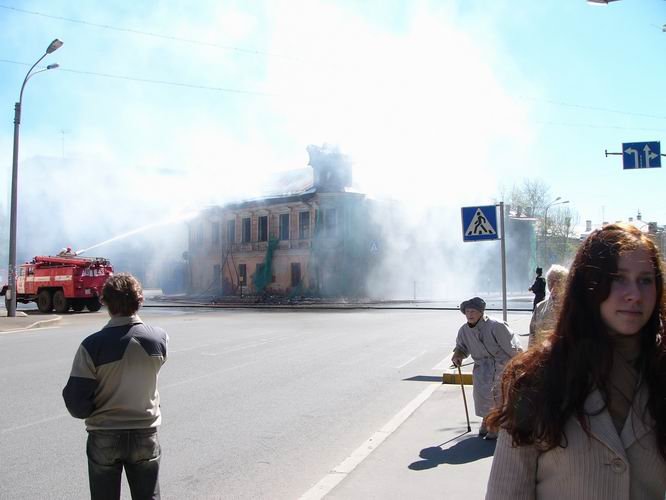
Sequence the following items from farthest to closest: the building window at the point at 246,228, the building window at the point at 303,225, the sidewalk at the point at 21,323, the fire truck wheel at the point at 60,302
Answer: the building window at the point at 246,228 < the building window at the point at 303,225 < the fire truck wheel at the point at 60,302 < the sidewalk at the point at 21,323

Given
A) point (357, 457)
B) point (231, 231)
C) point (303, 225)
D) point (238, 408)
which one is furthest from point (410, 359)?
point (231, 231)

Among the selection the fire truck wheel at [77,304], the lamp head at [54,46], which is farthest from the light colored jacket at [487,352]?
the fire truck wheel at [77,304]

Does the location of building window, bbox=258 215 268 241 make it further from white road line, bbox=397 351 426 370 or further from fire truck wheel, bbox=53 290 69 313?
white road line, bbox=397 351 426 370

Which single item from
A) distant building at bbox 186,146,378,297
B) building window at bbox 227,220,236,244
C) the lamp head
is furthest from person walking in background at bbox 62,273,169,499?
building window at bbox 227,220,236,244

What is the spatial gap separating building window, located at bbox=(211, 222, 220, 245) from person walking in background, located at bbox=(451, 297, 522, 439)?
143 ft

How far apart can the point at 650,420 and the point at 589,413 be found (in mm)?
174

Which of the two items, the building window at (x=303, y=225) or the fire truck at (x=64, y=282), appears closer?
the fire truck at (x=64, y=282)

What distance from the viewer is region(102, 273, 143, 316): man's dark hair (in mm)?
3578

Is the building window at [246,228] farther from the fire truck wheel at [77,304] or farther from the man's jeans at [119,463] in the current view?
the man's jeans at [119,463]

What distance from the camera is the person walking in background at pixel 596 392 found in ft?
5.49

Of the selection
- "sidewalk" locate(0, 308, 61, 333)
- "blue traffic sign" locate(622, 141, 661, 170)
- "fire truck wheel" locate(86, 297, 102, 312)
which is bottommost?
"sidewalk" locate(0, 308, 61, 333)

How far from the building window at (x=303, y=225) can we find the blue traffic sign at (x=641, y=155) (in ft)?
92.1

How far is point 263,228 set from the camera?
45.7 m

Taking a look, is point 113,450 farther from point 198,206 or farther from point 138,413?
point 198,206
